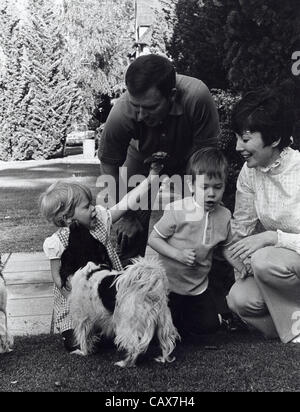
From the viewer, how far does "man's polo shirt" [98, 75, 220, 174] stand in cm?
409

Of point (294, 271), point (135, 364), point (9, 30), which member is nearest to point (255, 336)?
point (294, 271)

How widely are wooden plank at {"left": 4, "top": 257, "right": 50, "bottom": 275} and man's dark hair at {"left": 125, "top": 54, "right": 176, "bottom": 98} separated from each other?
266 cm

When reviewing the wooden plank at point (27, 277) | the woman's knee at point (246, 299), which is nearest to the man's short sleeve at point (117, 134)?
the woman's knee at point (246, 299)

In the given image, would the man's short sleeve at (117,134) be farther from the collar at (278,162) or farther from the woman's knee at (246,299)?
the woman's knee at (246,299)

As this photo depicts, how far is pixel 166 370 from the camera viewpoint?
3213 millimetres

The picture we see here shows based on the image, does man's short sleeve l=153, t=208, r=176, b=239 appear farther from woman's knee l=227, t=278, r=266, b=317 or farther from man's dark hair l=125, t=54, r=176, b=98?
man's dark hair l=125, t=54, r=176, b=98

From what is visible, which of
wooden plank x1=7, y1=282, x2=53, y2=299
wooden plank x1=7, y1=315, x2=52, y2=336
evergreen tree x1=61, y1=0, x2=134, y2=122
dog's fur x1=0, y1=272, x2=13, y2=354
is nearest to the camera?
dog's fur x1=0, y1=272, x2=13, y2=354

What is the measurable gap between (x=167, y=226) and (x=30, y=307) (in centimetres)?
149

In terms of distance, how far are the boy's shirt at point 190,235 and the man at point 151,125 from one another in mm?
577

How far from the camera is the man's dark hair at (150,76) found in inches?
146

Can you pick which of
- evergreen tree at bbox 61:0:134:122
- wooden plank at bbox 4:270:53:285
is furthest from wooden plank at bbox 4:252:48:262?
evergreen tree at bbox 61:0:134:122

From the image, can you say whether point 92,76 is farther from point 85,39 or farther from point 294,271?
point 294,271

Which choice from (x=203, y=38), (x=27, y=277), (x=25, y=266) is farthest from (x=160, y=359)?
(x=203, y=38)

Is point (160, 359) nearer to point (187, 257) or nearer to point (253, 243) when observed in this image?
point (187, 257)
